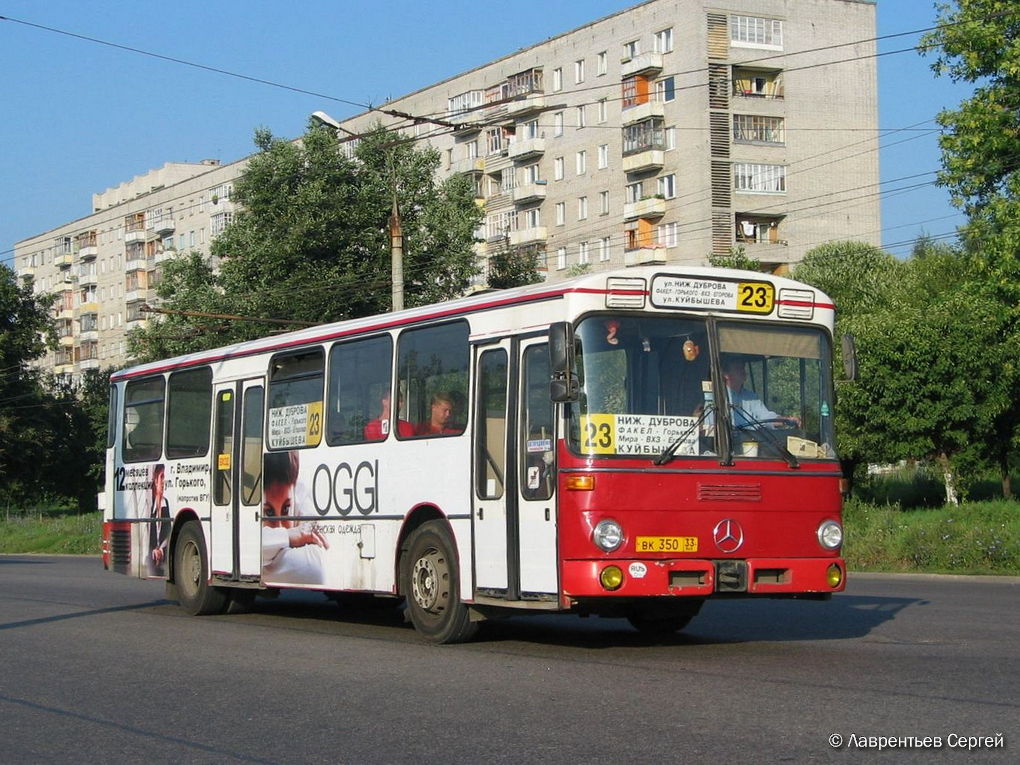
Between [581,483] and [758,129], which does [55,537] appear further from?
[581,483]

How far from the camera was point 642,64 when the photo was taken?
71.1 m

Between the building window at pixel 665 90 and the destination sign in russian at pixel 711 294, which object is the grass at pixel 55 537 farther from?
the destination sign in russian at pixel 711 294

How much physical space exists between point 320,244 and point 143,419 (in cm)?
3290

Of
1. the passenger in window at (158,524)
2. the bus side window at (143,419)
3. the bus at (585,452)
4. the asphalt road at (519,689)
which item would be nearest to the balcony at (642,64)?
the bus side window at (143,419)

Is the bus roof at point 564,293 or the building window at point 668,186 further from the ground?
the building window at point 668,186

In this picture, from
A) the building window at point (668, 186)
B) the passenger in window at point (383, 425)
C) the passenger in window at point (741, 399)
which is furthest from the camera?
the building window at point (668, 186)

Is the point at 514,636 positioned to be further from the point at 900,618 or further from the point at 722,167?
the point at 722,167

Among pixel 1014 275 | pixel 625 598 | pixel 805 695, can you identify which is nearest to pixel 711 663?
pixel 625 598

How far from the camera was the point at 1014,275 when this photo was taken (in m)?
38.2

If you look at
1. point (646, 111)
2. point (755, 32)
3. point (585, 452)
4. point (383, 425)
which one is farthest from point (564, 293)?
point (755, 32)

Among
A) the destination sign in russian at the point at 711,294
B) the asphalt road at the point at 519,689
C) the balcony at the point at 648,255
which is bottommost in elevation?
the asphalt road at the point at 519,689

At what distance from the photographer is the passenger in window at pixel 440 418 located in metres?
13.5

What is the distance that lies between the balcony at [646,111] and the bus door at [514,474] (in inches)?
2342

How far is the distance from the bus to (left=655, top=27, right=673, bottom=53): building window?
191ft
